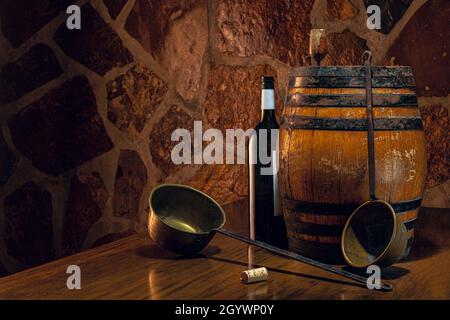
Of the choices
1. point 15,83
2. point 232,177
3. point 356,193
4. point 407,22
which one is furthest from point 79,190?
point 356,193

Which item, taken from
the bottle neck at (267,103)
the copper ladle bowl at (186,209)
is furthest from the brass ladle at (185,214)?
the bottle neck at (267,103)

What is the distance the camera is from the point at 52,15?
246cm

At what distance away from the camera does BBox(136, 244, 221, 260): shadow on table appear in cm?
138

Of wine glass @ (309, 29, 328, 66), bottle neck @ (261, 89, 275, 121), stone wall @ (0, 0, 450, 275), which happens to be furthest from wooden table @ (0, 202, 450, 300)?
stone wall @ (0, 0, 450, 275)

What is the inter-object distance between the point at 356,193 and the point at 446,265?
0.24m

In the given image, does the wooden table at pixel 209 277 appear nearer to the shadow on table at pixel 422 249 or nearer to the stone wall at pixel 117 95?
the shadow on table at pixel 422 249

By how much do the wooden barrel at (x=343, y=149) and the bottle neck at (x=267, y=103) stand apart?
0.51ft

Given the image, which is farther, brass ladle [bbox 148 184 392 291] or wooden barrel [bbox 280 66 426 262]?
brass ladle [bbox 148 184 392 291]

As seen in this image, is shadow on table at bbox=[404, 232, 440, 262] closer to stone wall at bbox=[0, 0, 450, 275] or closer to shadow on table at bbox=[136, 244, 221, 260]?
shadow on table at bbox=[136, 244, 221, 260]

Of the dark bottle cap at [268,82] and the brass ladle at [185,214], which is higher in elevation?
the dark bottle cap at [268,82]

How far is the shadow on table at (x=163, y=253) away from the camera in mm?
1376

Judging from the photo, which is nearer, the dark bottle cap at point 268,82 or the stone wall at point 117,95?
the dark bottle cap at point 268,82

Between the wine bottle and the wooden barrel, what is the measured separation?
0.18m

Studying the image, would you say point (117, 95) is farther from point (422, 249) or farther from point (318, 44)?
point (422, 249)
